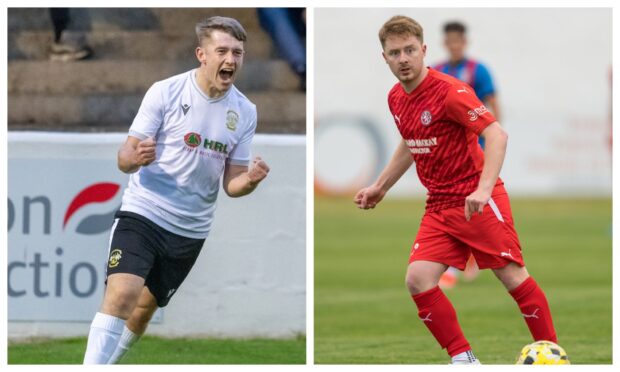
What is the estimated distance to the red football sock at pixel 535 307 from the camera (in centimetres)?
587

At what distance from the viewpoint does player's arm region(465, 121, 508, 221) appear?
5414mm

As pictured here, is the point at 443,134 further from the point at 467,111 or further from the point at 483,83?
the point at 483,83

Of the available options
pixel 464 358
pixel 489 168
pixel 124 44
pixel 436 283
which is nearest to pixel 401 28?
pixel 489 168

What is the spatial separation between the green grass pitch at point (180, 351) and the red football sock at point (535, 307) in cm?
177

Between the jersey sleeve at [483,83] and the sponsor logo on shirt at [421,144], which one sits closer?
the sponsor logo on shirt at [421,144]

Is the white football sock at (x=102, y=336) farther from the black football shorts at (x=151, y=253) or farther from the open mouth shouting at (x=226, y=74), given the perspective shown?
the open mouth shouting at (x=226, y=74)

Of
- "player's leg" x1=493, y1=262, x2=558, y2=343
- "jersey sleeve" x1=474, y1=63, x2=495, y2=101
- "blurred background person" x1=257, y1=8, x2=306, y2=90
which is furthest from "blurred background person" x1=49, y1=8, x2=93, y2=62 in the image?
"jersey sleeve" x1=474, y1=63, x2=495, y2=101

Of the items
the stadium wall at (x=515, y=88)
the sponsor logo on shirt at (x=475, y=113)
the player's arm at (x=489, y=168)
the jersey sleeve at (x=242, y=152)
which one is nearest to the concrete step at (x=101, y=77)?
the jersey sleeve at (x=242, y=152)

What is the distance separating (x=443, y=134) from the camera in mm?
5742

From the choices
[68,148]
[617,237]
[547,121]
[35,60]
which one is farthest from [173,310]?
[547,121]

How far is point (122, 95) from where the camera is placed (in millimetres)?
7734

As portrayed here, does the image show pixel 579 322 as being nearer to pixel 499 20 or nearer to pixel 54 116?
pixel 54 116

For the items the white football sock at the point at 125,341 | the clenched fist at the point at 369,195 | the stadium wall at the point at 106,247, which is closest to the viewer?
the clenched fist at the point at 369,195

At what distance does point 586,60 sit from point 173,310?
2000cm
